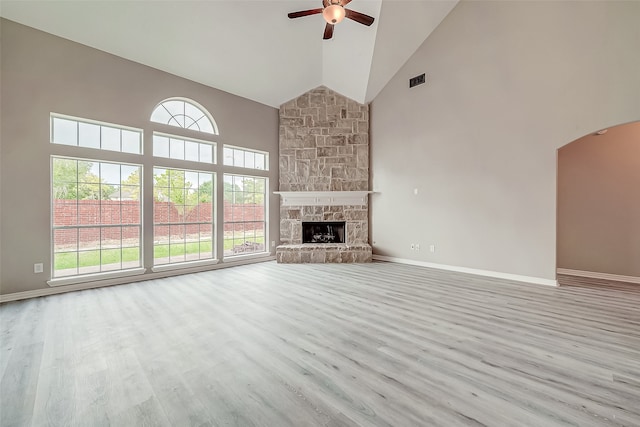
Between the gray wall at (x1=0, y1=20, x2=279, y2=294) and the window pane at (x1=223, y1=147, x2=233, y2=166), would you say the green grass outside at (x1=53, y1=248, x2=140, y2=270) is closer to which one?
the gray wall at (x1=0, y1=20, x2=279, y2=294)

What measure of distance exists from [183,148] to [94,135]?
1.34 meters

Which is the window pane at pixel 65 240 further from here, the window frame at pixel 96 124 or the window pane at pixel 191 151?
the window pane at pixel 191 151

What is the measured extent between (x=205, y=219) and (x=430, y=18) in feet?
19.3

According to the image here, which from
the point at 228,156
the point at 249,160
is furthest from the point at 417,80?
the point at 228,156

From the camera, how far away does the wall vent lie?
5.51 m

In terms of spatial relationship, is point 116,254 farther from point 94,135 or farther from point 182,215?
point 94,135

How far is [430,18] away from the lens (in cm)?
512

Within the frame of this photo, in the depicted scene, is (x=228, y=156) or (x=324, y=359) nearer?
(x=324, y=359)

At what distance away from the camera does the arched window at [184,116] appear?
4904 millimetres

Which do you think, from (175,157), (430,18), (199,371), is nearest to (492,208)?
(430,18)

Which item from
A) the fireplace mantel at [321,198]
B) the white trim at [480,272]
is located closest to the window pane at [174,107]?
the fireplace mantel at [321,198]

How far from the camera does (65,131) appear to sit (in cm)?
398

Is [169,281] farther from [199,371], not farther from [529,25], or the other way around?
[529,25]

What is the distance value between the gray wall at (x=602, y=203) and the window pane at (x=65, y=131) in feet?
27.0
